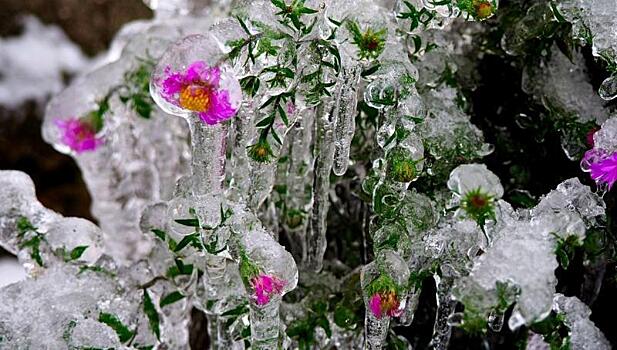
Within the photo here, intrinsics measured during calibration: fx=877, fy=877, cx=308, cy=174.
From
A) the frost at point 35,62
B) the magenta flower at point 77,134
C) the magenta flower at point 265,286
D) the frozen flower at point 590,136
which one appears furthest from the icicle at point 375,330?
the frost at point 35,62

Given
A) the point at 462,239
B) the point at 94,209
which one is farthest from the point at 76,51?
the point at 462,239

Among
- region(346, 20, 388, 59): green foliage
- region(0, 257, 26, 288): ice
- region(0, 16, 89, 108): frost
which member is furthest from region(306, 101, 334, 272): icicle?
region(0, 16, 89, 108): frost

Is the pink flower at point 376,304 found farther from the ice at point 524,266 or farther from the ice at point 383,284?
the ice at point 524,266

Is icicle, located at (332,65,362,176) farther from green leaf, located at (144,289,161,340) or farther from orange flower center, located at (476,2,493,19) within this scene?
green leaf, located at (144,289,161,340)

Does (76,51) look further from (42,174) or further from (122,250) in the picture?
(122,250)

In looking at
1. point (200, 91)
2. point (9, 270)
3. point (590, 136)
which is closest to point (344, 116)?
point (200, 91)

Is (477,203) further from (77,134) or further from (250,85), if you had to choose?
(77,134)
